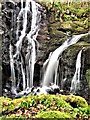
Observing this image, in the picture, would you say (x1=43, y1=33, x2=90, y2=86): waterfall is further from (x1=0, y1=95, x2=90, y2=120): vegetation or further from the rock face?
(x1=0, y1=95, x2=90, y2=120): vegetation

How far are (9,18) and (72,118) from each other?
1.08 metres

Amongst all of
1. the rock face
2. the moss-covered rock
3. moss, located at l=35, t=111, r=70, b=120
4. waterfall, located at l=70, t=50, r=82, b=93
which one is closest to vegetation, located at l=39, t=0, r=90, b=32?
the rock face

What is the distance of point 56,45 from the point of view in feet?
10.8

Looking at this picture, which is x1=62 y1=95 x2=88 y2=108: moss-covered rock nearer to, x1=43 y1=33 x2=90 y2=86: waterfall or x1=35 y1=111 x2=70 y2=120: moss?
x1=35 y1=111 x2=70 y2=120: moss

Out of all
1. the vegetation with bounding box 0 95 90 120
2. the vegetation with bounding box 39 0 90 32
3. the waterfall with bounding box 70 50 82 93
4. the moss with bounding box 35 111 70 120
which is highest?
the vegetation with bounding box 39 0 90 32

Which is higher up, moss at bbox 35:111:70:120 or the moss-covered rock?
the moss-covered rock

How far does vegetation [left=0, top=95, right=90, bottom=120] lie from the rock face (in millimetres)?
99

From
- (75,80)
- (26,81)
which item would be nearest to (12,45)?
(26,81)

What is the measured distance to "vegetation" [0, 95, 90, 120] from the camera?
325 centimetres

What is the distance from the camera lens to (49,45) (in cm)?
330

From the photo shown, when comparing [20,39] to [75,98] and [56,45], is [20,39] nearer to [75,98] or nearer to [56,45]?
[56,45]

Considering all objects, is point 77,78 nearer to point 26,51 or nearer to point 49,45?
point 49,45

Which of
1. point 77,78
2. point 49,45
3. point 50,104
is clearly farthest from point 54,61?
point 50,104

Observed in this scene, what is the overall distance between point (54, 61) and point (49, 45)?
156 mm
